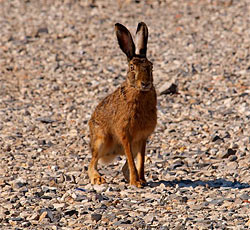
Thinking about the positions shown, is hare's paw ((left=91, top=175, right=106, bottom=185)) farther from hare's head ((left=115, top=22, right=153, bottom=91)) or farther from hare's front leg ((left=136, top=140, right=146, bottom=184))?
hare's head ((left=115, top=22, right=153, bottom=91))

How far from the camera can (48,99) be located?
11328mm

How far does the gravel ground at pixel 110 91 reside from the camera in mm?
6699

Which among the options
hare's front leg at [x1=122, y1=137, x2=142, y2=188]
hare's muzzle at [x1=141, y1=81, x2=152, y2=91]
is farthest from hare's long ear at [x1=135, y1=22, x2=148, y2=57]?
hare's front leg at [x1=122, y1=137, x2=142, y2=188]

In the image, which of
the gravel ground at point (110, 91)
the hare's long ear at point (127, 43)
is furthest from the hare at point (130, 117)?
the gravel ground at point (110, 91)

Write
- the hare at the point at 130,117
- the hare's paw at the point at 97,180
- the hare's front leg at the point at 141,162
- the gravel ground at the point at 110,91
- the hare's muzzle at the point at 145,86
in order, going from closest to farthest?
the gravel ground at the point at 110,91 → the hare's muzzle at the point at 145,86 → the hare at the point at 130,117 → the hare's front leg at the point at 141,162 → the hare's paw at the point at 97,180

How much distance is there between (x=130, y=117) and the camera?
7500 millimetres

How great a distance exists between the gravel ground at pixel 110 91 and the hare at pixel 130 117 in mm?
251

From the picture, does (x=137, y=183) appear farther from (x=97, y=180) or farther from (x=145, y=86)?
(x=145, y=86)

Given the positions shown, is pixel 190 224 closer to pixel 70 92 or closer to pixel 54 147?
pixel 54 147

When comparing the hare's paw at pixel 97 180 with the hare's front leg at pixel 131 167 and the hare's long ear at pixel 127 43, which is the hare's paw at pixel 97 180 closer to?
the hare's front leg at pixel 131 167

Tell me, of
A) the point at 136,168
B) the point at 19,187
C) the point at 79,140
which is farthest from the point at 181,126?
the point at 19,187

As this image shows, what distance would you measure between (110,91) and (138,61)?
423 cm

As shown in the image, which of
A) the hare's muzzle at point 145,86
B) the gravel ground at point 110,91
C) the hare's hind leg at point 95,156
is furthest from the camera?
the hare's hind leg at point 95,156

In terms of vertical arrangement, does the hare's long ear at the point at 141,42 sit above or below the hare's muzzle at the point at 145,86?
above
